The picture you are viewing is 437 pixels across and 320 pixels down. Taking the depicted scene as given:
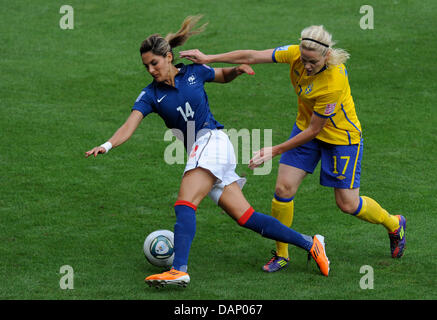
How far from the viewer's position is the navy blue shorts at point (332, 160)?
646 centimetres

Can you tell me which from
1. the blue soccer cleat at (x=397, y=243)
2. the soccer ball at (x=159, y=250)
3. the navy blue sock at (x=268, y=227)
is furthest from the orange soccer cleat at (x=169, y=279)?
the blue soccer cleat at (x=397, y=243)

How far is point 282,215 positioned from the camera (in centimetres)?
667

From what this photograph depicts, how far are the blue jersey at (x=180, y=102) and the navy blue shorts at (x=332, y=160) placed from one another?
2.88 feet

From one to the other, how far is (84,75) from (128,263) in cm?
767

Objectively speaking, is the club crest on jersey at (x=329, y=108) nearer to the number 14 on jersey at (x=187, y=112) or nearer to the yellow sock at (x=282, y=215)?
the yellow sock at (x=282, y=215)

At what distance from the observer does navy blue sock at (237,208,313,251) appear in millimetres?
6141

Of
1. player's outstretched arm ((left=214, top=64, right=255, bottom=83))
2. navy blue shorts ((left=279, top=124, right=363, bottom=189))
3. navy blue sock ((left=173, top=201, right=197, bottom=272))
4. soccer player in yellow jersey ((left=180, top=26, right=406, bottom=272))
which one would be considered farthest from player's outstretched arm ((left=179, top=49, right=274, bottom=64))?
navy blue sock ((left=173, top=201, right=197, bottom=272))

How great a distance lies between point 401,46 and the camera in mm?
14758

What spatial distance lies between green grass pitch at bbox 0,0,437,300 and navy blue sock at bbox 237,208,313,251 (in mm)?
352

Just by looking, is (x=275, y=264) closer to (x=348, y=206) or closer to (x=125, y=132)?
(x=348, y=206)

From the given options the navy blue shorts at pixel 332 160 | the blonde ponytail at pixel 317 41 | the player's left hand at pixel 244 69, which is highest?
the blonde ponytail at pixel 317 41

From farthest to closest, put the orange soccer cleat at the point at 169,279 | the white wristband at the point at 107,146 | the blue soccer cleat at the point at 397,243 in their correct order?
1. the blue soccer cleat at the point at 397,243
2. the white wristband at the point at 107,146
3. the orange soccer cleat at the point at 169,279

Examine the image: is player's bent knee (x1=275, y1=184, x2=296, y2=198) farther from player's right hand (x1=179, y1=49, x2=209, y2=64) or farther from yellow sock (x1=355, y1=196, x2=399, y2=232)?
player's right hand (x1=179, y1=49, x2=209, y2=64)
